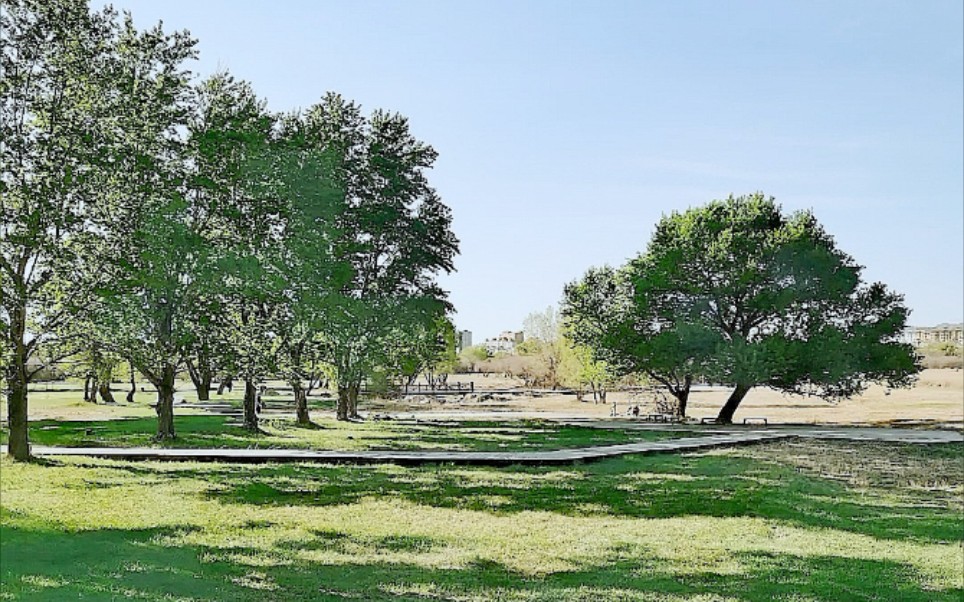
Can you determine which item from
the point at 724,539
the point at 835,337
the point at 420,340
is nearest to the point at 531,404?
the point at 420,340

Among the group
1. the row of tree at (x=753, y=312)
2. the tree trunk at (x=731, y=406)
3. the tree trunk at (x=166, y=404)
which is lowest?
the tree trunk at (x=731, y=406)

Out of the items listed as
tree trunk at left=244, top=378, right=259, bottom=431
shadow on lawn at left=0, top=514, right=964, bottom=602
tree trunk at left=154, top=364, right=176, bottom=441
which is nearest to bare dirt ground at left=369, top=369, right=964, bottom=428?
tree trunk at left=244, top=378, right=259, bottom=431

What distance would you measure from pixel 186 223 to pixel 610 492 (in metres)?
10.9

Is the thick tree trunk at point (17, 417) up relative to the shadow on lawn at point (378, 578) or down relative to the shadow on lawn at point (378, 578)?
up

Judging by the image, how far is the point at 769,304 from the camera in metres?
31.9

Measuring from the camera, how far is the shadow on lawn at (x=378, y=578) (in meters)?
7.03

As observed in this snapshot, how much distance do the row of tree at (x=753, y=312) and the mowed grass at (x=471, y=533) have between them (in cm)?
1576

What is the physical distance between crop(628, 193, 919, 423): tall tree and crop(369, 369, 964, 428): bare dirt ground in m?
2.75

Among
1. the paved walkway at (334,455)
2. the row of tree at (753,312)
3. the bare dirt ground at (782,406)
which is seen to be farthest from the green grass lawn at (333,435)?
the bare dirt ground at (782,406)

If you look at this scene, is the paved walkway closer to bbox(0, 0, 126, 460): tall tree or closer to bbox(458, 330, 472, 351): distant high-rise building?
bbox(0, 0, 126, 460): tall tree

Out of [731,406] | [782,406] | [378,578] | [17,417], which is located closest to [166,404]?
[17,417]

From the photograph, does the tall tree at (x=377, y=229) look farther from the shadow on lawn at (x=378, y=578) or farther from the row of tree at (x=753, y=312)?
the shadow on lawn at (x=378, y=578)

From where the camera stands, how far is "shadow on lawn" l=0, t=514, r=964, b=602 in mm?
7031

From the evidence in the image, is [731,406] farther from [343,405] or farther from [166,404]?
[166,404]
